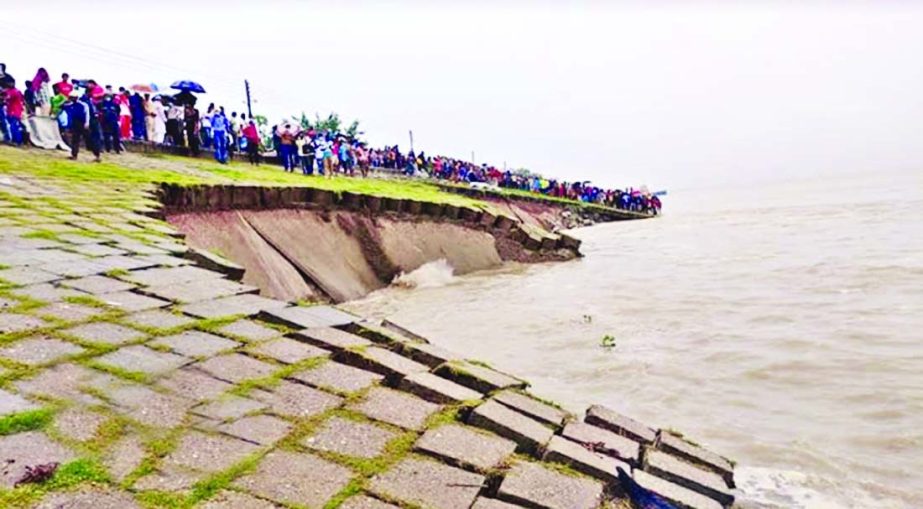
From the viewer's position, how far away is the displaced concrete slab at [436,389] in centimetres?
335

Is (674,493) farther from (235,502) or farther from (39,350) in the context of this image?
(39,350)

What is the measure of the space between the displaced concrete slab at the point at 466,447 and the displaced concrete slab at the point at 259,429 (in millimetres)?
576

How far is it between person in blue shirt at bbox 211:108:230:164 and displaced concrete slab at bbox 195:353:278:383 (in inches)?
577

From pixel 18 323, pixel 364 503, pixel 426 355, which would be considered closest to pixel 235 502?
pixel 364 503

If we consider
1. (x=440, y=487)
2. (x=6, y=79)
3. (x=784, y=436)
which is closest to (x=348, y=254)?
(x=6, y=79)

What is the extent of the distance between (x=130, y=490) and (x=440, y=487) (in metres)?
1.11

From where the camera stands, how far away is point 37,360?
3.06 metres

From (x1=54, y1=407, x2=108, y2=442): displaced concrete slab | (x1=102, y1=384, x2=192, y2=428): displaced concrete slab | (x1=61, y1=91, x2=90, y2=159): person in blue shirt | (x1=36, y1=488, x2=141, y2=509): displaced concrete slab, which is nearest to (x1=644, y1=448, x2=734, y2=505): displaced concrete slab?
(x1=102, y1=384, x2=192, y2=428): displaced concrete slab

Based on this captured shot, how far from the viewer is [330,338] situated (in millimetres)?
3898

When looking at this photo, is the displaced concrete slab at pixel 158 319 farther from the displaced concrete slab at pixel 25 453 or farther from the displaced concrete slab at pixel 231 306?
the displaced concrete slab at pixel 25 453

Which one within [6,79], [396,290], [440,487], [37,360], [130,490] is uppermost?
[6,79]

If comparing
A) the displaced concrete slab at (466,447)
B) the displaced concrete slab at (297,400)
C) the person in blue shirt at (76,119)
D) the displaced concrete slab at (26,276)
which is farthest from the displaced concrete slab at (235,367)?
the person in blue shirt at (76,119)

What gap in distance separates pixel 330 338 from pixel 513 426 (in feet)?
4.26

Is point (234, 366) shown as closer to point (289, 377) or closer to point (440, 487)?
point (289, 377)
